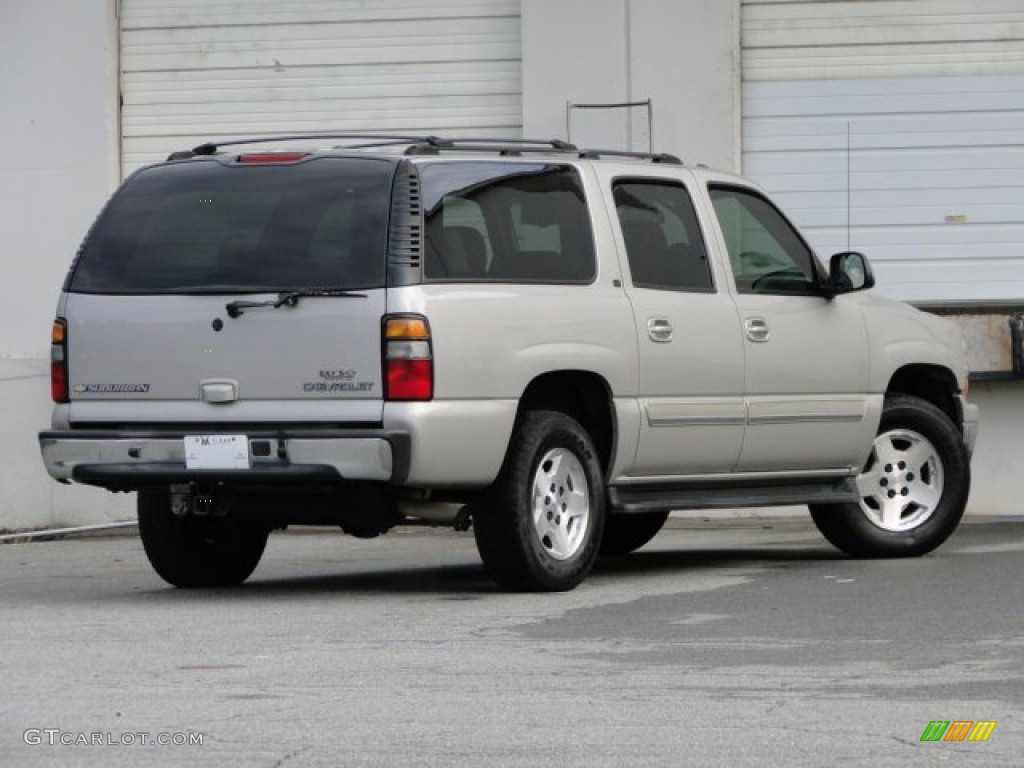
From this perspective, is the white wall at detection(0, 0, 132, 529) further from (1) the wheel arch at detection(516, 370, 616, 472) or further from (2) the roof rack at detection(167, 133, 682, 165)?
(1) the wheel arch at detection(516, 370, 616, 472)

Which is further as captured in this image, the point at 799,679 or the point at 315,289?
the point at 315,289

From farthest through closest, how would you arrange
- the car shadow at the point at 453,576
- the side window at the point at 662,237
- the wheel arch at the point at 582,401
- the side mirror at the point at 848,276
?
the side mirror at the point at 848,276
the side window at the point at 662,237
the car shadow at the point at 453,576
the wheel arch at the point at 582,401

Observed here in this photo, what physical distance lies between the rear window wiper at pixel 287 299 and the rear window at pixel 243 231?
0.12 ft

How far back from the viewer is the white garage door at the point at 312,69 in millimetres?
17406

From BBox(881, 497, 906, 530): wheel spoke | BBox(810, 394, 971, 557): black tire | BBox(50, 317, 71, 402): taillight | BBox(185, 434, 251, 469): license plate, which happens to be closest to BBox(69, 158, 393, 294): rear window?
BBox(50, 317, 71, 402): taillight

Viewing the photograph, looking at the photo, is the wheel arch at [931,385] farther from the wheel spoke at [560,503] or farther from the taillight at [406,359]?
the taillight at [406,359]

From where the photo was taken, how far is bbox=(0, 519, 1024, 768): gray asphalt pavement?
6.36 meters

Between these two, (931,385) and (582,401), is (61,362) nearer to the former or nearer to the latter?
(582,401)

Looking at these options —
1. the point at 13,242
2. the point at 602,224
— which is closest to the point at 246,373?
the point at 602,224

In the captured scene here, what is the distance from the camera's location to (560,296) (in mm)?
10477

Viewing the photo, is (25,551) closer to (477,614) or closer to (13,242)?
(13,242)

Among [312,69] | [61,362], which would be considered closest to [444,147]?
[61,362]

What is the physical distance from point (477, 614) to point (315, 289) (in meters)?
1.51

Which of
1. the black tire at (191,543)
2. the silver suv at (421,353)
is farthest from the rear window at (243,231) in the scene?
the black tire at (191,543)
